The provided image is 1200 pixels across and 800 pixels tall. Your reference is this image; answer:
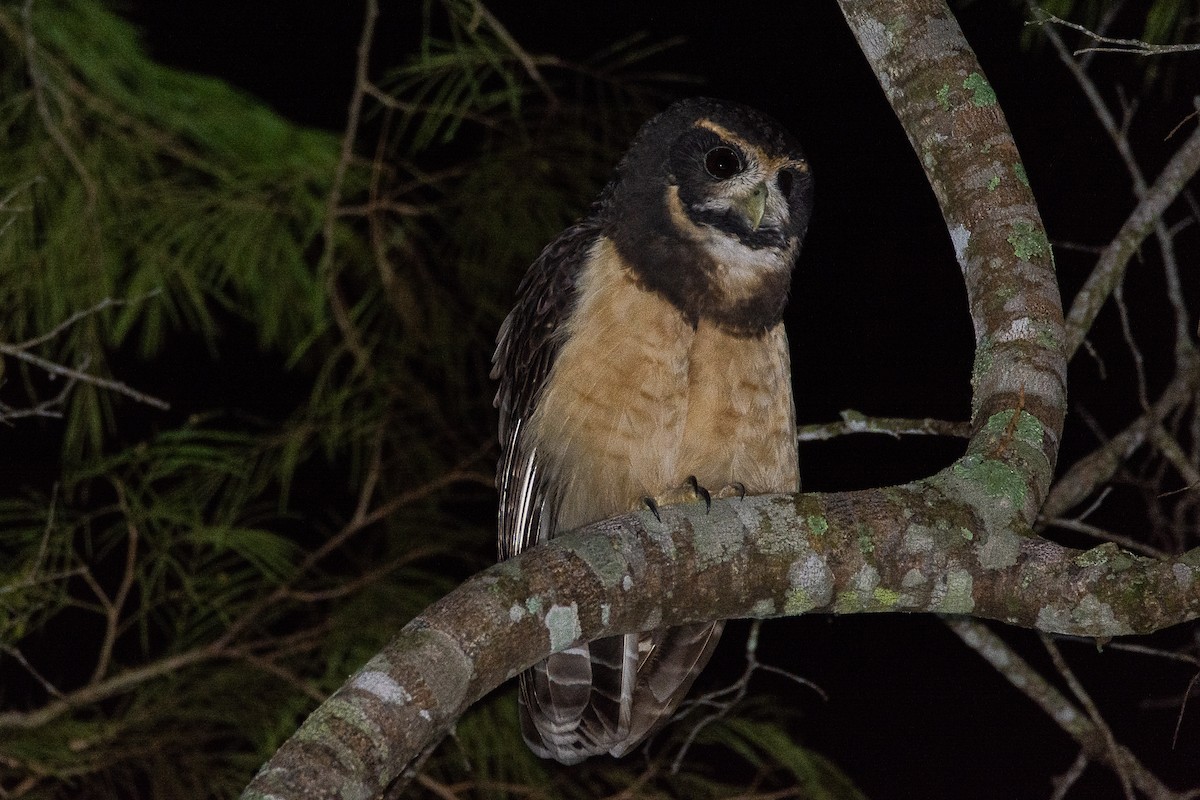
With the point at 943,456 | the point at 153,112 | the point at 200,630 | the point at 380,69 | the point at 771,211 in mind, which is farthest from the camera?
the point at 380,69

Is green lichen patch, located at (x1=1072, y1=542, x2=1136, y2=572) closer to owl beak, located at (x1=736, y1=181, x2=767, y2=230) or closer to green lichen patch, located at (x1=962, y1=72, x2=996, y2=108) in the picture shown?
green lichen patch, located at (x1=962, y1=72, x2=996, y2=108)

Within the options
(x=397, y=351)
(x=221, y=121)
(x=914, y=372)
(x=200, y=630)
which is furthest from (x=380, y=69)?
(x=200, y=630)

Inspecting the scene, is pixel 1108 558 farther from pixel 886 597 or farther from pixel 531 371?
pixel 531 371

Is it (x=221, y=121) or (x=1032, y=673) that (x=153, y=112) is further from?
(x=1032, y=673)

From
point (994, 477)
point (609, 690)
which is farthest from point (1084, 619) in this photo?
point (609, 690)

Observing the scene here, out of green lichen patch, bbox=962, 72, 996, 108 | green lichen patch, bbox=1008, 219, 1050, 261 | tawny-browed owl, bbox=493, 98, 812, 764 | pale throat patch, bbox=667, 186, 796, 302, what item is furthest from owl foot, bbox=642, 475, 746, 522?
green lichen patch, bbox=962, 72, 996, 108

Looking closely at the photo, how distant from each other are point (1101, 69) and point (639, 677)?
3112mm

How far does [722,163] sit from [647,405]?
1.93 ft

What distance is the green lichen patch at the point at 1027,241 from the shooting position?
6.42 ft

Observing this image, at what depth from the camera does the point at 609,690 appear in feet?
8.61

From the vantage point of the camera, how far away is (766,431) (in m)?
2.48

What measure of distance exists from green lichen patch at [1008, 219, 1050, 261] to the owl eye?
0.75 metres

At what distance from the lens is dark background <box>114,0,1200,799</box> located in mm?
4902

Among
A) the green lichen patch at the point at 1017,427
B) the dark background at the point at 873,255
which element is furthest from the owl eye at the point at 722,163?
the dark background at the point at 873,255
